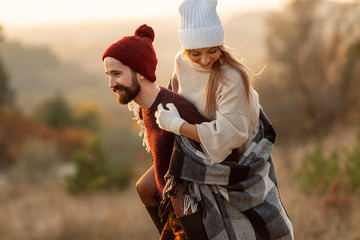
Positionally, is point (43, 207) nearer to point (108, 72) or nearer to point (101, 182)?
point (101, 182)

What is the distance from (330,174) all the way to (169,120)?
4.36 metres

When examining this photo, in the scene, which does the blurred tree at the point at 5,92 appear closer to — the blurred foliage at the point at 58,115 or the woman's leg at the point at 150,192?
the blurred foliage at the point at 58,115

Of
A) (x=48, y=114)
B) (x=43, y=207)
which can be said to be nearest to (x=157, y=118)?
(x=43, y=207)

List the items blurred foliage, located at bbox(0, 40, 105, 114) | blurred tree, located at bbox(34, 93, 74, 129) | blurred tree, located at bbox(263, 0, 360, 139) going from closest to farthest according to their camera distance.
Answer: blurred tree, located at bbox(263, 0, 360, 139) < blurred tree, located at bbox(34, 93, 74, 129) < blurred foliage, located at bbox(0, 40, 105, 114)

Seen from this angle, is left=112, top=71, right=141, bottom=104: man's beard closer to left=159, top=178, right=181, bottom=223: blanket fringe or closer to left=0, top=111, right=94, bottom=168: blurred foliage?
left=159, top=178, right=181, bottom=223: blanket fringe

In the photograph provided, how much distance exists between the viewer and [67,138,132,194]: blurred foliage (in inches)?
428

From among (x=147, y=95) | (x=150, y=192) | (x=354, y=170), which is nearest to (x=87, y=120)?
(x=354, y=170)

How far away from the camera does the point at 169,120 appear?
2.41 m

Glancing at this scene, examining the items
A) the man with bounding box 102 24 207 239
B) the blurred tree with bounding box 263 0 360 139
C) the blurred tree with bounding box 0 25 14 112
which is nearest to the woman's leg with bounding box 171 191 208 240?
the man with bounding box 102 24 207 239

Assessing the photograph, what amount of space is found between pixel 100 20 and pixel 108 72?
96.4 m

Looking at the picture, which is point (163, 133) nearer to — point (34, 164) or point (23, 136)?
point (34, 164)

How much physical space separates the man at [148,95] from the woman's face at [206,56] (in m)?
0.22

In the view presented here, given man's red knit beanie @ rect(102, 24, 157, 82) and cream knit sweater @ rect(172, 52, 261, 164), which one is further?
man's red knit beanie @ rect(102, 24, 157, 82)

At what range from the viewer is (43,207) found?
11070 millimetres
